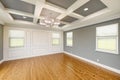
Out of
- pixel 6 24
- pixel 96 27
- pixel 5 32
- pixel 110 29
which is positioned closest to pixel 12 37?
pixel 5 32

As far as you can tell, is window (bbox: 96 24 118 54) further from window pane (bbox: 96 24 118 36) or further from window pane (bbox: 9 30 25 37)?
window pane (bbox: 9 30 25 37)

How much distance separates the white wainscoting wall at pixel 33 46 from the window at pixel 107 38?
160 inches

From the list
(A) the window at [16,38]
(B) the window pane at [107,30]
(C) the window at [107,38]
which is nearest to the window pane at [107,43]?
(C) the window at [107,38]

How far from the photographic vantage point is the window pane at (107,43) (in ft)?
9.71

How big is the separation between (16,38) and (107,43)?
5707mm

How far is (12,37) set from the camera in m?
4.56

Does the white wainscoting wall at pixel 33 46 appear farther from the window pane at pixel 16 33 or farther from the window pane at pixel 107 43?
the window pane at pixel 107 43

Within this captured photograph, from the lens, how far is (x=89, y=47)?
4121 mm

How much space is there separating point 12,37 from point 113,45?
6001mm

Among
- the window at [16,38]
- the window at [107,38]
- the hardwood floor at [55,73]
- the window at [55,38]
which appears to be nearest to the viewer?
the hardwood floor at [55,73]

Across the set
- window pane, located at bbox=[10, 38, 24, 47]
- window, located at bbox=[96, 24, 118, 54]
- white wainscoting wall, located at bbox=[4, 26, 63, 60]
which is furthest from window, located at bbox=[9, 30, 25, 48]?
window, located at bbox=[96, 24, 118, 54]

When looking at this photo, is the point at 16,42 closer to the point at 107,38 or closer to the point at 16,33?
the point at 16,33

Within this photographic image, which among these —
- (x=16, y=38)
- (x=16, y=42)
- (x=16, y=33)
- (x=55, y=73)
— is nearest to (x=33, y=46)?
(x=16, y=42)

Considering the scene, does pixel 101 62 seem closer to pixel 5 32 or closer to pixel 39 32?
pixel 39 32
